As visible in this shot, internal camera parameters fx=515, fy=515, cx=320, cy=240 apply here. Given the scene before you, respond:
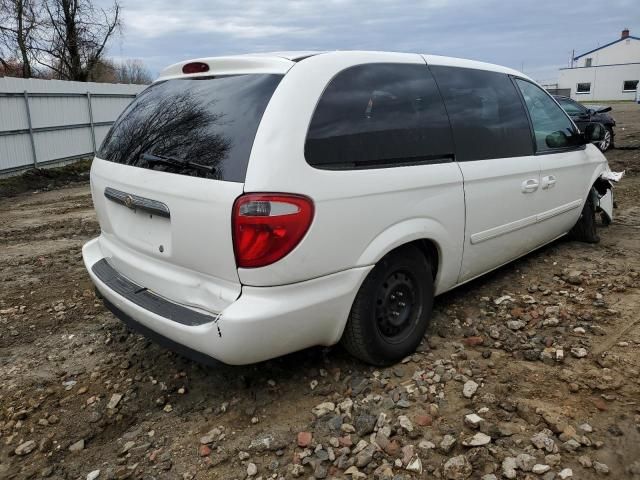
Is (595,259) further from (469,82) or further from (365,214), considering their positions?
(365,214)

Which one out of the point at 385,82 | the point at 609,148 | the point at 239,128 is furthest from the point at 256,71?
the point at 609,148

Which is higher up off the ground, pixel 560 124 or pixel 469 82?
pixel 469 82

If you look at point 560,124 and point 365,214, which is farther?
point 560,124

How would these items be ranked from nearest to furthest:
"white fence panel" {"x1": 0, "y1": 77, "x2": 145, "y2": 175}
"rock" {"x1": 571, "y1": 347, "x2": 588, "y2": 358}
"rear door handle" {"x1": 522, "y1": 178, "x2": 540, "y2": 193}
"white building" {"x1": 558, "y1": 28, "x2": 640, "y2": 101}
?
"rock" {"x1": 571, "y1": 347, "x2": 588, "y2": 358}, "rear door handle" {"x1": 522, "y1": 178, "x2": 540, "y2": 193}, "white fence panel" {"x1": 0, "y1": 77, "x2": 145, "y2": 175}, "white building" {"x1": 558, "y1": 28, "x2": 640, "y2": 101}

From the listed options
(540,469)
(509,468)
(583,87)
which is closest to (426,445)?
(509,468)

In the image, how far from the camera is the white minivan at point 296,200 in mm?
2387

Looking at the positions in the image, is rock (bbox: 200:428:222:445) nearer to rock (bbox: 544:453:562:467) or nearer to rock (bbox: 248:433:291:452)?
rock (bbox: 248:433:291:452)

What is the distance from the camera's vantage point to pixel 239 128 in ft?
8.18

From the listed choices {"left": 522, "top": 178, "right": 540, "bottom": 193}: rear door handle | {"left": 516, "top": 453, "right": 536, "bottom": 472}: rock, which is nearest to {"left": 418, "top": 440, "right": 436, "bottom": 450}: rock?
{"left": 516, "top": 453, "right": 536, "bottom": 472}: rock

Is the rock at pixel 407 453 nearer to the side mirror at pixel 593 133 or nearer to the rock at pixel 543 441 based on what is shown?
the rock at pixel 543 441

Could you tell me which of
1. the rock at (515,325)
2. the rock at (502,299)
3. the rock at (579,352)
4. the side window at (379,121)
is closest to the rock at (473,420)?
the rock at (579,352)

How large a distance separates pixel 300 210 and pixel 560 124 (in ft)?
10.5

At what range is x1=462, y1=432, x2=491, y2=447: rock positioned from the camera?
2.38 metres

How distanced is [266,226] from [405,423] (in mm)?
1201
